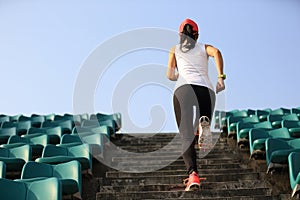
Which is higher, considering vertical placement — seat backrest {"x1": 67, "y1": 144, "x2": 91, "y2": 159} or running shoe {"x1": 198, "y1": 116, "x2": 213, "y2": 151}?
running shoe {"x1": 198, "y1": 116, "x2": 213, "y2": 151}

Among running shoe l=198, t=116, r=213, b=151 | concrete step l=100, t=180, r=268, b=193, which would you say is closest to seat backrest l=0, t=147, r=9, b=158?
concrete step l=100, t=180, r=268, b=193

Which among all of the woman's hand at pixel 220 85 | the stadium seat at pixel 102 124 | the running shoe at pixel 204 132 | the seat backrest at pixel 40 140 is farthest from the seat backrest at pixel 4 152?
the woman's hand at pixel 220 85

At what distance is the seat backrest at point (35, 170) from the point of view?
184 inches

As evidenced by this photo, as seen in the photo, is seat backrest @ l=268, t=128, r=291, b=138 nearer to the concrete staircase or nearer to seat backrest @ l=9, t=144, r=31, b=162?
the concrete staircase

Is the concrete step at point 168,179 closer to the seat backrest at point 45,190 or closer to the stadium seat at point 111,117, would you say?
the seat backrest at point 45,190

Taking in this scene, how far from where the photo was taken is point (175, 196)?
4.41 meters

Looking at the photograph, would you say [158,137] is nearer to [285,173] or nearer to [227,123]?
[227,123]

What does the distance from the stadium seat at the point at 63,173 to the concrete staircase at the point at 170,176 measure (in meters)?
0.29

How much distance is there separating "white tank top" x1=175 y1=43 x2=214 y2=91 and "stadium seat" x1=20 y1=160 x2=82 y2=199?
57.0 inches

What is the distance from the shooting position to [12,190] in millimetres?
3891

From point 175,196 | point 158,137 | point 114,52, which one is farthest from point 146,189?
point 158,137

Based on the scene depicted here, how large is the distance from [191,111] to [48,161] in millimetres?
2159

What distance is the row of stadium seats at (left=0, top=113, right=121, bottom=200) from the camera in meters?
3.94

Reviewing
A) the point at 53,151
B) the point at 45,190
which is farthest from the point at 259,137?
the point at 45,190
